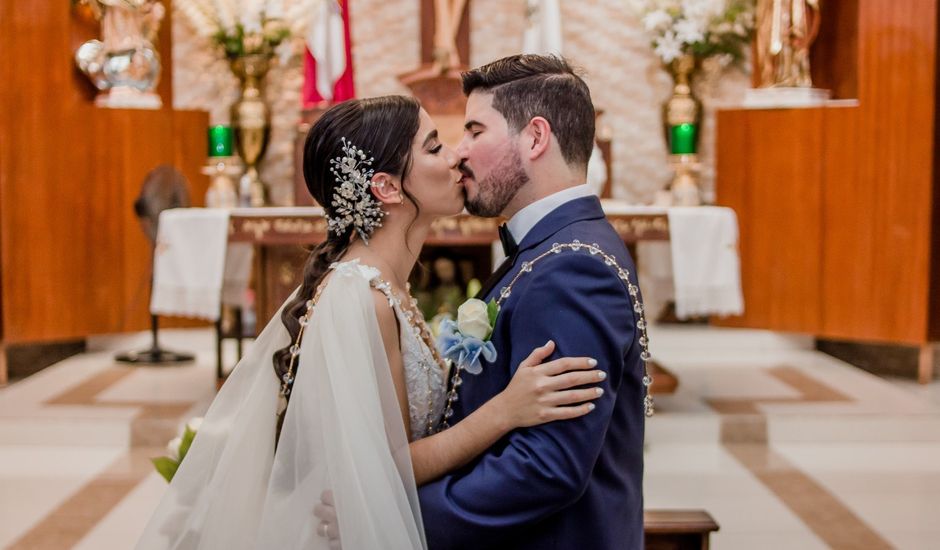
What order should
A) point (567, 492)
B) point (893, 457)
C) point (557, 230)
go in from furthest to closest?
point (893, 457) → point (557, 230) → point (567, 492)

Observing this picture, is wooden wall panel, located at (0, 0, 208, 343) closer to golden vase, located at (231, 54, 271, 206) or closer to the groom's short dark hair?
golden vase, located at (231, 54, 271, 206)

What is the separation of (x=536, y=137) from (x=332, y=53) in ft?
16.8

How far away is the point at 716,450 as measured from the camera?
17.2 feet

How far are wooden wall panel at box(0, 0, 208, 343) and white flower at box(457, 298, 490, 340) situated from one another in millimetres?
5473

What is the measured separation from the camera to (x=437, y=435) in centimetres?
193

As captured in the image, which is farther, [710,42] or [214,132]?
[710,42]

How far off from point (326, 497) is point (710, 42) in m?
6.02

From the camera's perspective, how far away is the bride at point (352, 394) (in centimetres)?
188

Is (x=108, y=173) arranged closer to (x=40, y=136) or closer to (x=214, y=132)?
(x=40, y=136)

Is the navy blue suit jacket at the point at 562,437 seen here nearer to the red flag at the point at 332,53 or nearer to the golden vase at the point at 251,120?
the red flag at the point at 332,53

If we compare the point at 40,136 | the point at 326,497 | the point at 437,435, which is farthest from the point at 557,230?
the point at 40,136

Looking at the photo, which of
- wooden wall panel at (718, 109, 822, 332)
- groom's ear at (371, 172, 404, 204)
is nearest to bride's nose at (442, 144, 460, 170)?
groom's ear at (371, 172, 404, 204)

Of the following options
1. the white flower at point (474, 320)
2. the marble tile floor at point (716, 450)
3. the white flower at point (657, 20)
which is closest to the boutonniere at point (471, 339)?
the white flower at point (474, 320)

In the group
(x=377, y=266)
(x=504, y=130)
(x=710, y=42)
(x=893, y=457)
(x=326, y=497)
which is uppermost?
(x=710, y=42)
